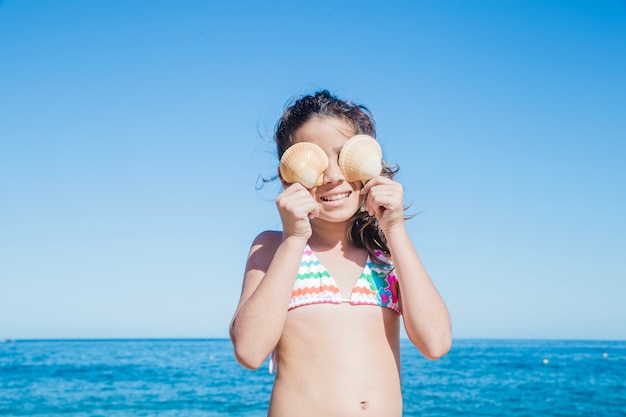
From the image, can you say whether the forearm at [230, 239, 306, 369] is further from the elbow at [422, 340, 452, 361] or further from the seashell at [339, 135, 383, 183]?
the elbow at [422, 340, 452, 361]

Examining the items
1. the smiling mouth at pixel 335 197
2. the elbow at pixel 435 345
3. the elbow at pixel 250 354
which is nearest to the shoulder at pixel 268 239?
the smiling mouth at pixel 335 197

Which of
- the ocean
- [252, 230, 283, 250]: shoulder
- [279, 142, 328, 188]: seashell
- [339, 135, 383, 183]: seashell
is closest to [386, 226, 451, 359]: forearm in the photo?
[339, 135, 383, 183]: seashell

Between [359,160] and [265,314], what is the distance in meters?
0.74

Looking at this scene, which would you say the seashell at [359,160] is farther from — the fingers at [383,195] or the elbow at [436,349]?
the elbow at [436,349]

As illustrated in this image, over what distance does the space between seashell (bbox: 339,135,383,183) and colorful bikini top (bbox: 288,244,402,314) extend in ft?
1.42

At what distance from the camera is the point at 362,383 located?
8.10 ft

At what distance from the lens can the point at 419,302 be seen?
240 cm

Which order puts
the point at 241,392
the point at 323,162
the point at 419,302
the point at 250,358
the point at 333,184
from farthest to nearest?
the point at 241,392 → the point at 333,184 → the point at 323,162 → the point at 419,302 → the point at 250,358

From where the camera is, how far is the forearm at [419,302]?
240 centimetres

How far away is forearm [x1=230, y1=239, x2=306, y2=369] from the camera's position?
7.60 ft

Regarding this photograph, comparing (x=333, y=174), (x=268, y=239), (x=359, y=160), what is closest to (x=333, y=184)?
(x=333, y=174)

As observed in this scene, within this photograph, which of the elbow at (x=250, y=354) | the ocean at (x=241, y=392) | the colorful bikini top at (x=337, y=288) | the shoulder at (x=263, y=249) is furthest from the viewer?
the ocean at (x=241, y=392)

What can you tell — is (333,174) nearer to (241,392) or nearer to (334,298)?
(334,298)

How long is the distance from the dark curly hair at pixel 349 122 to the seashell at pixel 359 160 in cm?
30
